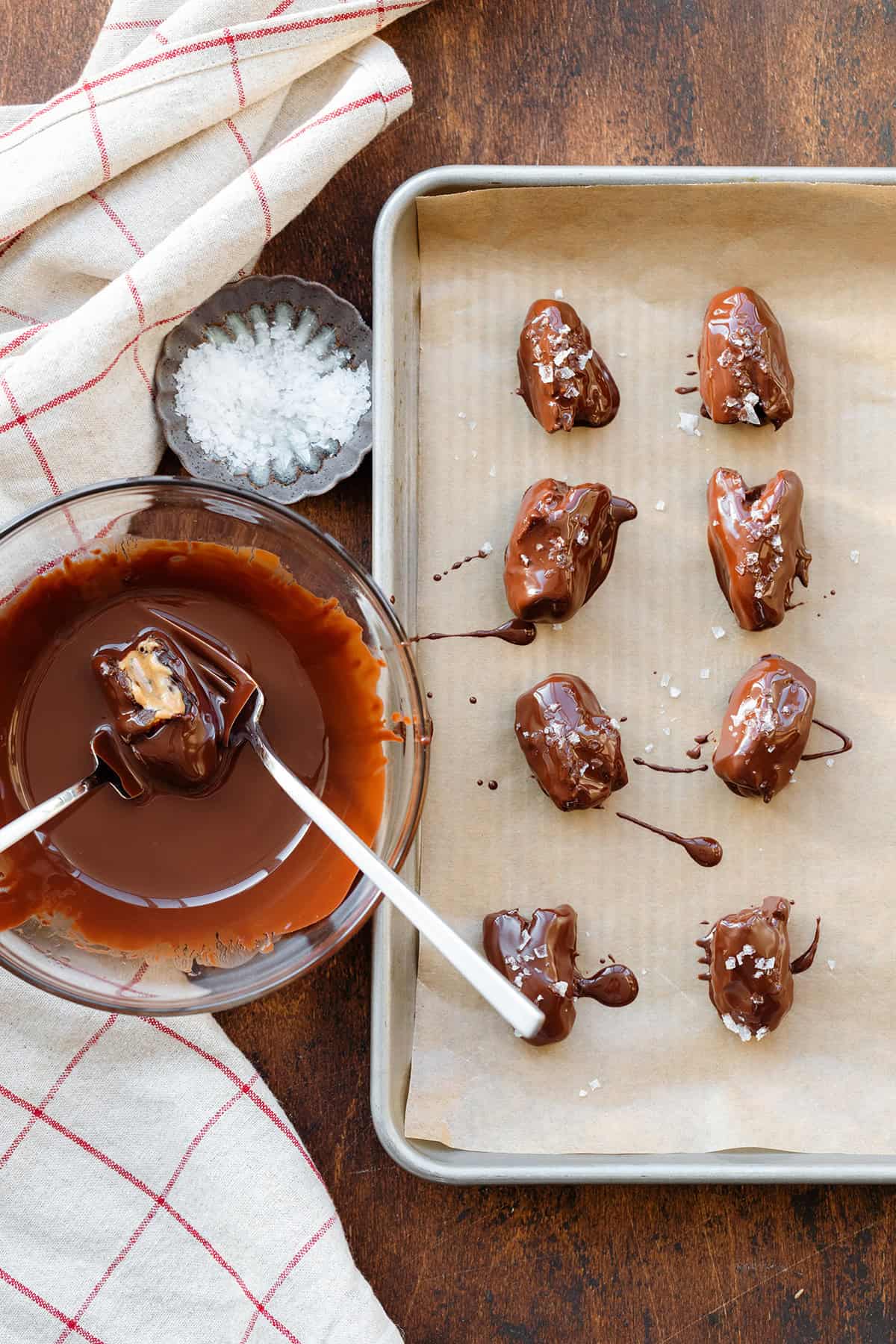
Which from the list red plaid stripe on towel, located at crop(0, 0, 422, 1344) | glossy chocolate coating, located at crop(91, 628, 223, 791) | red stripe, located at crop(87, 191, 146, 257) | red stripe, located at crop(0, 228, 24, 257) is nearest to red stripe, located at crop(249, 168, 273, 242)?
red plaid stripe on towel, located at crop(0, 0, 422, 1344)

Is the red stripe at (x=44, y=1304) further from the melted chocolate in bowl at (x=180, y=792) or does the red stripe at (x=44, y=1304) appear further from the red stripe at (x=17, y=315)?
the red stripe at (x=17, y=315)

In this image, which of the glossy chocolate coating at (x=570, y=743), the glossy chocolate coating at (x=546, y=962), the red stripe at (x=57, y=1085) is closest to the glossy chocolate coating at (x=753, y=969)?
the glossy chocolate coating at (x=546, y=962)

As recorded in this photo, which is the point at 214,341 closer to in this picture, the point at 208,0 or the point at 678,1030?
the point at 208,0

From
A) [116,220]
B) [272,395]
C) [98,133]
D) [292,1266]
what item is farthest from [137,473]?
[292,1266]

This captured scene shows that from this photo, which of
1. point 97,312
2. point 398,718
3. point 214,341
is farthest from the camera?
point 214,341

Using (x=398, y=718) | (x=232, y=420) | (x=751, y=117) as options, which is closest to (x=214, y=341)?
(x=232, y=420)

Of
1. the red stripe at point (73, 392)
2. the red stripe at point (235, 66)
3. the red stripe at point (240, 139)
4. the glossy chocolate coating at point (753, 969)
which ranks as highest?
the red stripe at point (235, 66)
